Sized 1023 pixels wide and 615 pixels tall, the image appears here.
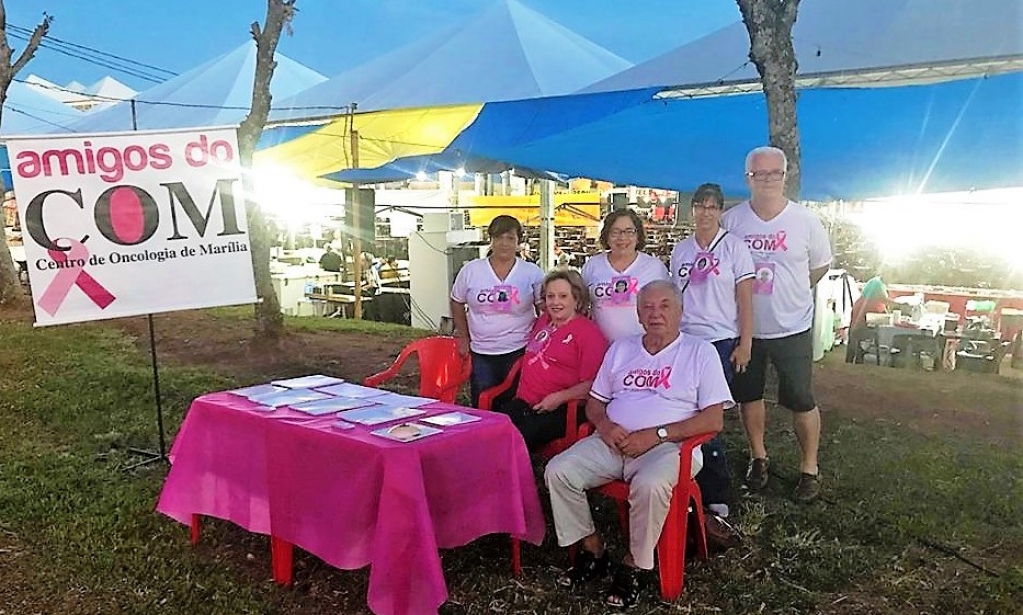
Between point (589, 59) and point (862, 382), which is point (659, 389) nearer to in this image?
point (862, 382)

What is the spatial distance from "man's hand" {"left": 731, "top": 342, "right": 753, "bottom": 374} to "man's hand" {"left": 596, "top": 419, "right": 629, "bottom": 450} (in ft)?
2.60

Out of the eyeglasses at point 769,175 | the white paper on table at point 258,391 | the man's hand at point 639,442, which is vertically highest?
the eyeglasses at point 769,175

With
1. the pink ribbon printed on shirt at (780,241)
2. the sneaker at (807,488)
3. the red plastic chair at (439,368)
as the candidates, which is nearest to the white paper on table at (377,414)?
the red plastic chair at (439,368)

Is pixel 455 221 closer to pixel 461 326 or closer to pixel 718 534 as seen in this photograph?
pixel 461 326

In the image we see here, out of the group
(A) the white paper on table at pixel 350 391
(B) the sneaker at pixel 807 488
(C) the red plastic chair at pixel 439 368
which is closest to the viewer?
(A) the white paper on table at pixel 350 391

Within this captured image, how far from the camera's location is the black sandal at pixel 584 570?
327cm

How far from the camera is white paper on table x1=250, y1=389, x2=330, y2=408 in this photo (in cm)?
348

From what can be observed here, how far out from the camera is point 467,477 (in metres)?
3.05

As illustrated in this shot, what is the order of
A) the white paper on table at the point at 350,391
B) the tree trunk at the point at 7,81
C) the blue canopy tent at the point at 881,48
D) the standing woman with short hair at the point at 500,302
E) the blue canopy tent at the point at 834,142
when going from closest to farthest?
the white paper on table at the point at 350,391 → the standing woman with short hair at the point at 500,302 → the blue canopy tent at the point at 834,142 → the blue canopy tent at the point at 881,48 → the tree trunk at the point at 7,81

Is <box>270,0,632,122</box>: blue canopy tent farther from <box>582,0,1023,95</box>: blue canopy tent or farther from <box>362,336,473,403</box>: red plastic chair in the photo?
<box>362,336,473,403</box>: red plastic chair

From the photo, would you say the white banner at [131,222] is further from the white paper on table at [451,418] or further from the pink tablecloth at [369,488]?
the white paper on table at [451,418]

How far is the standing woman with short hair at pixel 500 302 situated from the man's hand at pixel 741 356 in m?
1.05

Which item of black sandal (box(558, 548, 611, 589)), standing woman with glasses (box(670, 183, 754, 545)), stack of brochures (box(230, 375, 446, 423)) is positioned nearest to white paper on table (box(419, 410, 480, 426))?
stack of brochures (box(230, 375, 446, 423))

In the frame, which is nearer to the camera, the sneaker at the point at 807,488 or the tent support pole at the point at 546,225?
the sneaker at the point at 807,488
